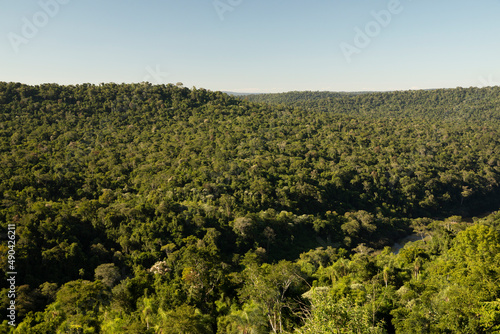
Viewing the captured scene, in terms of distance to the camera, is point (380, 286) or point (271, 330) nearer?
point (271, 330)

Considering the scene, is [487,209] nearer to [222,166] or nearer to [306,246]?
[306,246]

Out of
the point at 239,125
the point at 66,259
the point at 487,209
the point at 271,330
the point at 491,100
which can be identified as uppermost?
the point at 491,100

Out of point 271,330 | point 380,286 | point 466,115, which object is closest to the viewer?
point 271,330

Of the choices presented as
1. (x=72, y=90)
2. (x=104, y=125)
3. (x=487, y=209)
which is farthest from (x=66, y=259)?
(x=487, y=209)

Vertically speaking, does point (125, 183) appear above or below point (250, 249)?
above

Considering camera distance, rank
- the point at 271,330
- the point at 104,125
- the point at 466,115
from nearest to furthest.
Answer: the point at 271,330
the point at 104,125
the point at 466,115

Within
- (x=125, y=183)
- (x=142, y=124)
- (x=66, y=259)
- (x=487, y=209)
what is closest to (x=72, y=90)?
(x=142, y=124)
